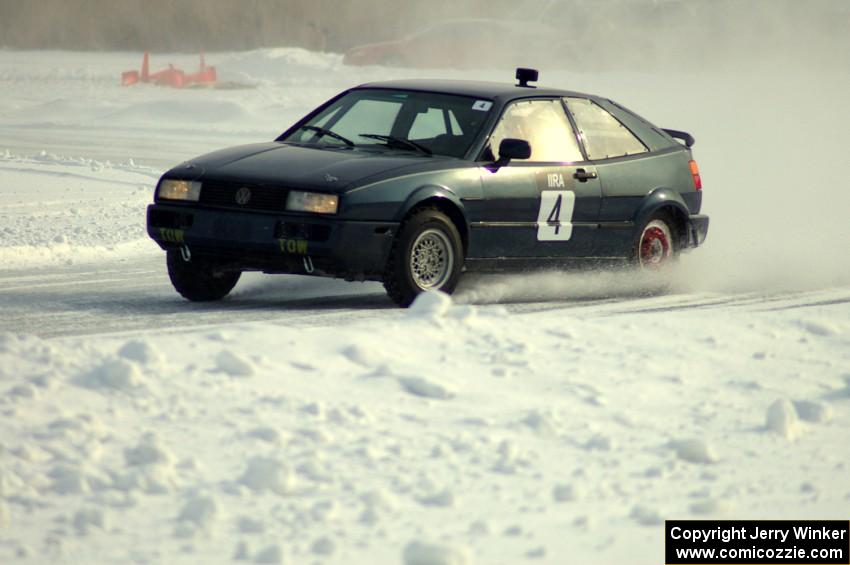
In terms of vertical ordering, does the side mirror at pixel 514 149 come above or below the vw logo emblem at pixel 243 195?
above

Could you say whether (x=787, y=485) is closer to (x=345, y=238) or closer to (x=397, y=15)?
(x=345, y=238)

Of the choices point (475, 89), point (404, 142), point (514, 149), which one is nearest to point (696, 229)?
point (475, 89)

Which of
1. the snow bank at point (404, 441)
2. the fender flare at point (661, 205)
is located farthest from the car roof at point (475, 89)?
the snow bank at point (404, 441)

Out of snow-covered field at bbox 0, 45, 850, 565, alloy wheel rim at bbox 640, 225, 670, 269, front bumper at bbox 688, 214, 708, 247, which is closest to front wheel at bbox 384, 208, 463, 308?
snow-covered field at bbox 0, 45, 850, 565

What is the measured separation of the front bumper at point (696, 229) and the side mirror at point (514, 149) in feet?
6.27

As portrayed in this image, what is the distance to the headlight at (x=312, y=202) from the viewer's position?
911cm

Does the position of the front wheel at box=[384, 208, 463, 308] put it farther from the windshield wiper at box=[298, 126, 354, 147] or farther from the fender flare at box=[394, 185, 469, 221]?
the windshield wiper at box=[298, 126, 354, 147]

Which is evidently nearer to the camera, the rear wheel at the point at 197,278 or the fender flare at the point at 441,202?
the fender flare at the point at 441,202

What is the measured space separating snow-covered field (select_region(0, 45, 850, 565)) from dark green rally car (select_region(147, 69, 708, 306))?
0.34m

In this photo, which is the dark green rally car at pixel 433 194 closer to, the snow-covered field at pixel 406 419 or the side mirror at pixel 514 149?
the side mirror at pixel 514 149

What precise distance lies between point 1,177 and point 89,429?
476 inches

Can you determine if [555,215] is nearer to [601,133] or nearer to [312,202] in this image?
[601,133]

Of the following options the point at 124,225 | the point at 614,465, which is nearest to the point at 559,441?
the point at 614,465

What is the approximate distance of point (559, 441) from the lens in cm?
605
